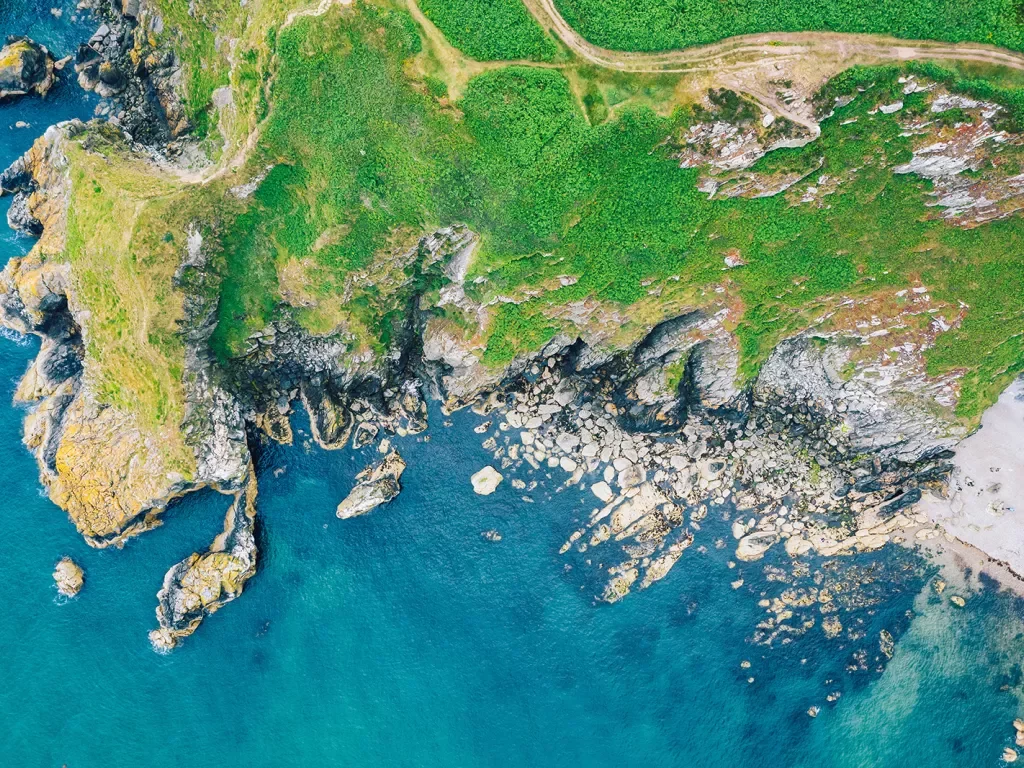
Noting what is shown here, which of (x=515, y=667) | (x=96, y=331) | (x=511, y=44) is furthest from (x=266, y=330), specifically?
(x=515, y=667)

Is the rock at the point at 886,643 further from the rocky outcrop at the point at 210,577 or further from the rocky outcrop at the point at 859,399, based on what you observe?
the rocky outcrop at the point at 210,577

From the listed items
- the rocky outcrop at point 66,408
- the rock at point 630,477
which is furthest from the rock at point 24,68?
the rock at point 630,477

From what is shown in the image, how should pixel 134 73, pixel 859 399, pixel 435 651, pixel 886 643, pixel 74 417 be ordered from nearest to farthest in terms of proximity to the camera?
pixel 134 73, pixel 74 417, pixel 859 399, pixel 435 651, pixel 886 643

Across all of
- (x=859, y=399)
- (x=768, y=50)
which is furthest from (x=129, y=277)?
(x=859, y=399)

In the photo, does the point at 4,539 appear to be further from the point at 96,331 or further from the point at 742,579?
the point at 742,579

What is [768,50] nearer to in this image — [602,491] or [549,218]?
[549,218]
